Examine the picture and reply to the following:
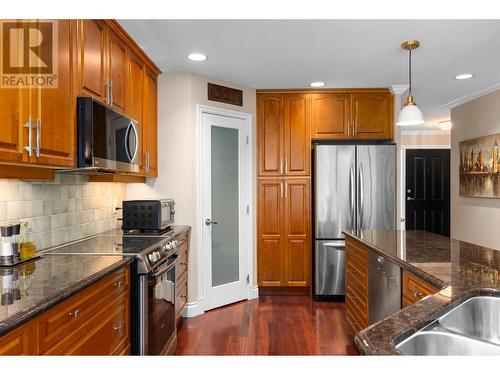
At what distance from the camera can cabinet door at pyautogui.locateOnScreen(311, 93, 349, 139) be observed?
4.43 m

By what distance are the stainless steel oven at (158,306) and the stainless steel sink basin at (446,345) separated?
1.59 meters

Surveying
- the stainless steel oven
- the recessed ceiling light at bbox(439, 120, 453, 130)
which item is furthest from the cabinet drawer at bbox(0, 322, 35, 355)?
the recessed ceiling light at bbox(439, 120, 453, 130)

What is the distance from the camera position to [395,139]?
4.38 m

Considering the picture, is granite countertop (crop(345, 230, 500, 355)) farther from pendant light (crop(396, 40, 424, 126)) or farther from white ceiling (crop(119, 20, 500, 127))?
white ceiling (crop(119, 20, 500, 127))

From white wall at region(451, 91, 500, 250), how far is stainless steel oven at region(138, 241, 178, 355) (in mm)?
3868

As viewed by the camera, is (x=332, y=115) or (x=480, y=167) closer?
(x=332, y=115)

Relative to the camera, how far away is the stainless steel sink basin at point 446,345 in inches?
44.5

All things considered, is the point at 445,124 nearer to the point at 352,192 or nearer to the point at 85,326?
the point at 352,192

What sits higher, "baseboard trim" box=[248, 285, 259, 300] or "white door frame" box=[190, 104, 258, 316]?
"white door frame" box=[190, 104, 258, 316]

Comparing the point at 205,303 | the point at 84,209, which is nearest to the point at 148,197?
the point at 84,209

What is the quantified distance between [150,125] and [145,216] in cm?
95

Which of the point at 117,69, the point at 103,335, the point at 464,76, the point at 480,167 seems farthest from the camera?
the point at 480,167

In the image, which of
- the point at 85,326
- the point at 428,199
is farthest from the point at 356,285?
the point at 428,199

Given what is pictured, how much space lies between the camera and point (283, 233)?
4.43 meters
